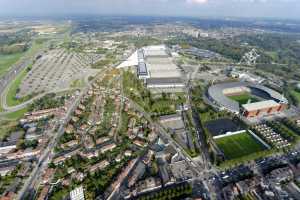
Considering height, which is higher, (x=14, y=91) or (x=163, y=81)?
(x=163, y=81)

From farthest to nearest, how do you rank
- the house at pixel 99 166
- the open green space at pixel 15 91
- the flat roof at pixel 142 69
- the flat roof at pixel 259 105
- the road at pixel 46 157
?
the flat roof at pixel 142 69 → the open green space at pixel 15 91 → the flat roof at pixel 259 105 → the house at pixel 99 166 → the road at pixel 46 157

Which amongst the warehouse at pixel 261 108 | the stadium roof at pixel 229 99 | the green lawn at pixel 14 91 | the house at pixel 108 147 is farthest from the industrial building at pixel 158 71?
the green lawn at pixel 14 91

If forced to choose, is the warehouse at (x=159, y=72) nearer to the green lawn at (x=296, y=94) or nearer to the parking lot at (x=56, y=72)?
the parking lot at (x=56, y=72)

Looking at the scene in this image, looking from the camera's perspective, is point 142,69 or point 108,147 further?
point 142,69

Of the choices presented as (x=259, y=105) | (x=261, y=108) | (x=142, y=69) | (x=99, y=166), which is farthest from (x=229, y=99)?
(x=99, y=166)

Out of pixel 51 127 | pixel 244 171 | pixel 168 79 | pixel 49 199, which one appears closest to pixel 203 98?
pixel 168 79

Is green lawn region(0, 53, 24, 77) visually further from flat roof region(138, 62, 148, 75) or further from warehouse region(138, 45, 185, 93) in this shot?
warehouse region(138, 45, 185, 93)

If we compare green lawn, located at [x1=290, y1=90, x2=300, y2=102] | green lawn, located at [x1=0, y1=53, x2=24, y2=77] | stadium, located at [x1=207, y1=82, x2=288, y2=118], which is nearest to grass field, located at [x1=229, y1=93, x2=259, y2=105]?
stadium, located at [x1=207, y1=82, x2=288, y2=118]

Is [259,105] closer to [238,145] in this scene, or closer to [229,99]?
[229,99]
